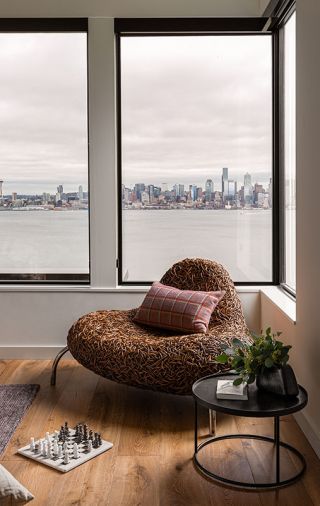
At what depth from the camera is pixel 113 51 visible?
4.70 metres

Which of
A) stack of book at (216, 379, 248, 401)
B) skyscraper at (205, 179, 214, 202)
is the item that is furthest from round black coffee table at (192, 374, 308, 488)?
skyscraper at (205, 179, 214, 202)

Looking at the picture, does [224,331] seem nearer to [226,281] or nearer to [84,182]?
[226,281]

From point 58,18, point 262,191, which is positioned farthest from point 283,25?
point 58,18

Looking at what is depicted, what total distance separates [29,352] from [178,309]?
1439mm

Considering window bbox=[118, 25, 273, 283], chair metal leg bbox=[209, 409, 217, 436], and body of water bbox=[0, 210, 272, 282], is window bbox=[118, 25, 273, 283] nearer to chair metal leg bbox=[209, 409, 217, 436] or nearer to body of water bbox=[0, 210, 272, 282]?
body of water bbox=[0, 210, 272, 282]

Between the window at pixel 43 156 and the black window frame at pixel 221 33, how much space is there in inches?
10.3

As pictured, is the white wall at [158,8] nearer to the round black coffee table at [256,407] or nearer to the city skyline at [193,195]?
the city skyline at [193,195]

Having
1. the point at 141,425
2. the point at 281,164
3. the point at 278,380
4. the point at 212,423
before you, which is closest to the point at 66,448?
the point at 141,425

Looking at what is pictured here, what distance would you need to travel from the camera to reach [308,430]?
327cm

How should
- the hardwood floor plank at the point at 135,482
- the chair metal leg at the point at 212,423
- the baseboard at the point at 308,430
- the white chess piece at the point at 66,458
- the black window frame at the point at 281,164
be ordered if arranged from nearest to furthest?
the hardwood floor plank at the point at 135,482
the white chess piece at the point at 66,458
the baseboard at the point at 308,430
the chair metal leg at the point at 212,423
the black window frame at the point at 281,164

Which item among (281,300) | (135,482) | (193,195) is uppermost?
(193,195)

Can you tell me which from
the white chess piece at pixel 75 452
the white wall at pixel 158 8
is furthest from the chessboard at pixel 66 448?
the white wall at pixel 158 8

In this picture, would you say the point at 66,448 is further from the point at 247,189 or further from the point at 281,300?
the point at 247,189

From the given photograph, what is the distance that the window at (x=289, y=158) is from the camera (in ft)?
14.5
